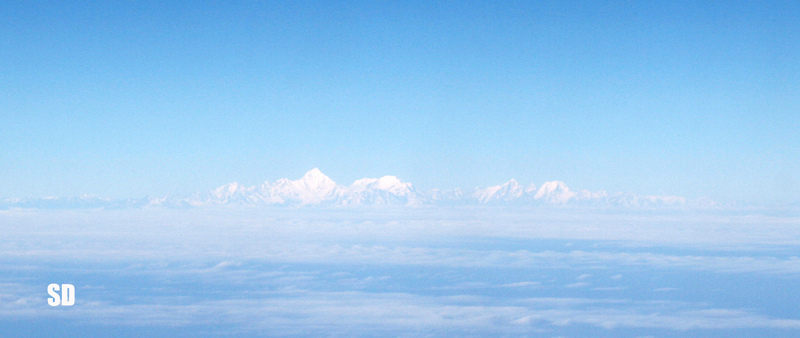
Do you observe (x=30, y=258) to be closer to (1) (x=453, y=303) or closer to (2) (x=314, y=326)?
(2) (x=314, y=326)

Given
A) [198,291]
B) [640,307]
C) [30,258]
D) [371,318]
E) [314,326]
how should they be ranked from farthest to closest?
[30,258], [198,291], [640,307], [371,318], [314,326]

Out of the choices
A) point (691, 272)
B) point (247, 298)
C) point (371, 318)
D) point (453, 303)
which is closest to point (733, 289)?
point (691, 272)

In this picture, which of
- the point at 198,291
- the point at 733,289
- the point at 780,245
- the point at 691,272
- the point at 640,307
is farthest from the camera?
the point at 780,245

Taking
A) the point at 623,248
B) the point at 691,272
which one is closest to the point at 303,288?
the point at 691,272

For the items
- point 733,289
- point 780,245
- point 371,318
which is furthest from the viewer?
point 780,245

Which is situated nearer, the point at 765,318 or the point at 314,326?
the point at 314,326

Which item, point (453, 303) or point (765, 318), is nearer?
point (765, 318)

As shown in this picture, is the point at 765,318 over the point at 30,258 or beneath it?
beneath

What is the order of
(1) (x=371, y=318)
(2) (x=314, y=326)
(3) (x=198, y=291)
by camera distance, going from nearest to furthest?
(2) (x=314, y=326)
(1) (x=371, y=318)
(3) (x=198, y=291)

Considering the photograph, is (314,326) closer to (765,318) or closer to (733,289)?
(765,318)
